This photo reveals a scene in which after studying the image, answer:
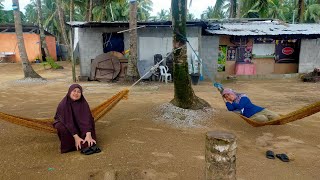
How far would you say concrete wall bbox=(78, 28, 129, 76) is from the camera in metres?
11.3

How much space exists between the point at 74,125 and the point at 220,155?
6.97 feet

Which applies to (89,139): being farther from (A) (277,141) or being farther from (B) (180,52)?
(A) (277,141)

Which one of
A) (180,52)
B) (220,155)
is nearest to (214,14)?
(180,52)

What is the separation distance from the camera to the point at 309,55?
12.6 metres

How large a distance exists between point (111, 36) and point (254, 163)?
358 inches

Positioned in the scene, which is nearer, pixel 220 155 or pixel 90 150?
pixel 220 155

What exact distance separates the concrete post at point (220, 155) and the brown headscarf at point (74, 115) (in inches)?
75.8

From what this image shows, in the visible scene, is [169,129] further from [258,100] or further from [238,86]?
[238,86]

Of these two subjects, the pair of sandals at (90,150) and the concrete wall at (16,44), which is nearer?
the pair of sandals at (90,150)

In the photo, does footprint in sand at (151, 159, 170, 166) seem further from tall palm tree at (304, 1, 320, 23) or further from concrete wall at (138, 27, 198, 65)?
tall palm tree at (304, 1, 320, 23)

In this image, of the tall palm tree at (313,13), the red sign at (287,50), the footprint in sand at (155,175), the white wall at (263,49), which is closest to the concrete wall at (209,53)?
the white wall at (263,49)

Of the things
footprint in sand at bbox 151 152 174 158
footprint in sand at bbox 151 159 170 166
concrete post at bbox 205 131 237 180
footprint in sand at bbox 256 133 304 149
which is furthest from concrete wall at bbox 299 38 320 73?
concrete post at bbox 205 131 237 180

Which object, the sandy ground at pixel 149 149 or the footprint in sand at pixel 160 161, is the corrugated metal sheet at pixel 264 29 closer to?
the sandy ground at pixel 149 149

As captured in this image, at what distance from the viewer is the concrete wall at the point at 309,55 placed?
1238 centimetres
